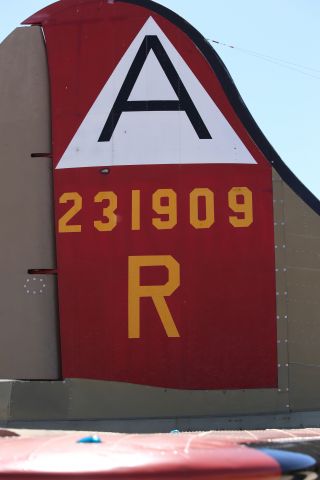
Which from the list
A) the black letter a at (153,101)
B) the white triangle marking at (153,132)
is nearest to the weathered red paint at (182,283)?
the white triangle marking at (153,132)

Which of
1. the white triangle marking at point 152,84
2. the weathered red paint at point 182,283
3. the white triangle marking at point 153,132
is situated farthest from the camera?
the white triangle marking at point 152,84

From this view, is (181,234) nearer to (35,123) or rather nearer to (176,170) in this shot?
(176,170)

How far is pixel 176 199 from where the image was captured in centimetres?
424

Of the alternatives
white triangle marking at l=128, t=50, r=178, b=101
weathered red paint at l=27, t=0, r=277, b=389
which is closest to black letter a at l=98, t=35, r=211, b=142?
white triangle marking at l=128, t=50, r=178, b=101

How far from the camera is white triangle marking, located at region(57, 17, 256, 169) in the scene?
431 cm

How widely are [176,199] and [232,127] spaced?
70 centimetres

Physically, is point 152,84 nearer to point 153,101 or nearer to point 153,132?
point 153,101

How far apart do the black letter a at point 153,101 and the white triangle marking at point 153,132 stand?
3cm

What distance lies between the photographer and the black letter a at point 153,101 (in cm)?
437

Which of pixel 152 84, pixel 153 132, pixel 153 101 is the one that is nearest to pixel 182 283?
pixel 153 132

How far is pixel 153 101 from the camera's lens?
442cm

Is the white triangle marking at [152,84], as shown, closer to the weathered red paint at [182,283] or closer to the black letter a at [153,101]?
the black letter a at [153,101]

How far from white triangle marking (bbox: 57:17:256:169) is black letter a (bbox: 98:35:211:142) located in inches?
1.1

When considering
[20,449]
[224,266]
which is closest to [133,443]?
[20,449]
